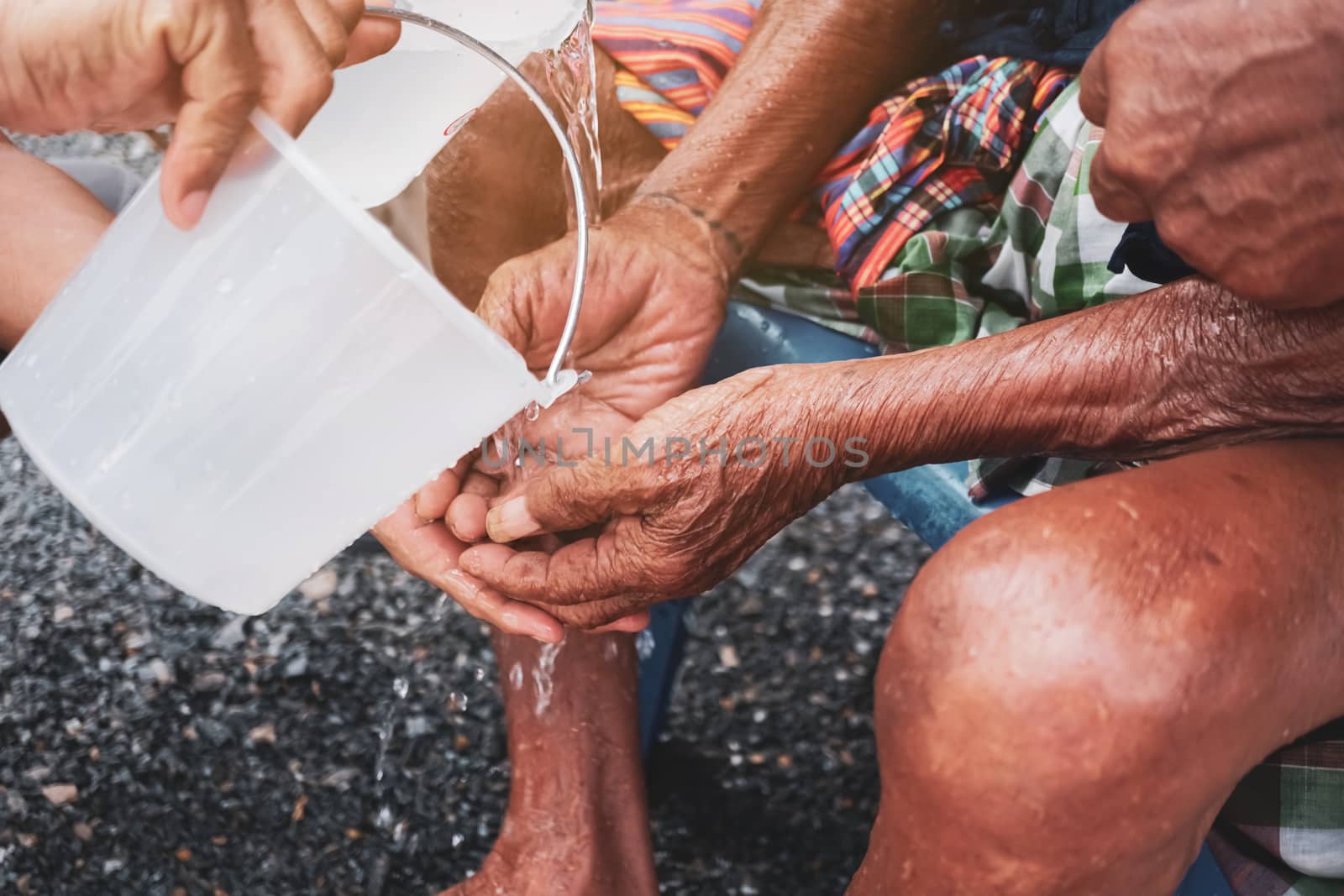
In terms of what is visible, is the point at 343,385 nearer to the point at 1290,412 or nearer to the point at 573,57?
the point at 573,57

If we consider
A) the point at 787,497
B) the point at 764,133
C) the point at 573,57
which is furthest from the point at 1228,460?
the point at 573,57

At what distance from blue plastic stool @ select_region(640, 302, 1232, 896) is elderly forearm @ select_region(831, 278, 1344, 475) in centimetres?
13

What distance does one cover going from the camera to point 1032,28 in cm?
124

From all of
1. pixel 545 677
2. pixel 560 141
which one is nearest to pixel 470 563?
pixel 545 677

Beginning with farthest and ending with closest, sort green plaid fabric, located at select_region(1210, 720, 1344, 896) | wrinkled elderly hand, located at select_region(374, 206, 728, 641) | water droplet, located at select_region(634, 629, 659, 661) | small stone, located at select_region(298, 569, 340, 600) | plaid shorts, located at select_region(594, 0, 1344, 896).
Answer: small stone, located at select_region(298, 569, 340, 600)
water droplet, located at select_region(634, 629, 659, 661)
wrinkled elderly hand, located at select_region(374, 206, 728, 641)
plaid shorts, located at select_region(594, 0, 1344, 896)
green plaid fabric, located at select_region(1210, 720, 1344, 896)

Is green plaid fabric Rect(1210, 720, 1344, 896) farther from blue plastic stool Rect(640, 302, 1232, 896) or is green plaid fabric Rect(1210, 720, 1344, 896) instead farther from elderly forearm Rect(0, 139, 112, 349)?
elderly forearm Rect(0, 139, 112, 349)

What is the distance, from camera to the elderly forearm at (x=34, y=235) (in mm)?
1249

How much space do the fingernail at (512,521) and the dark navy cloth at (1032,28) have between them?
769 mm

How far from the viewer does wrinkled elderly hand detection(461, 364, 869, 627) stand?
0.99 metres

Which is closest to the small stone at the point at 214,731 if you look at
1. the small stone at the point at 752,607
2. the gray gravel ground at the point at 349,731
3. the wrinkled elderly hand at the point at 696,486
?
the gray gravel ground at the point at 349,731

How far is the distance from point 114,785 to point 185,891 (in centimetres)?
21

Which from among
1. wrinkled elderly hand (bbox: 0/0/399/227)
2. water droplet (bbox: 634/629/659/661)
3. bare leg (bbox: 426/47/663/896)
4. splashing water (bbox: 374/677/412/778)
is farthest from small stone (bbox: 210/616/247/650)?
wrinkled elderly hand (bbox: 0/0/399/227)

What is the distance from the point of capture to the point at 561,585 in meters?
1.09

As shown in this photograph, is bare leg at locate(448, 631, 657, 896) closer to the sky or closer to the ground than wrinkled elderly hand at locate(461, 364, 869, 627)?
closer to the ground
